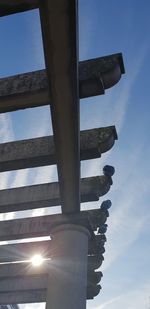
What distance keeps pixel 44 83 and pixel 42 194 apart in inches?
145

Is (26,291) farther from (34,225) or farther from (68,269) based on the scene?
(68,269)

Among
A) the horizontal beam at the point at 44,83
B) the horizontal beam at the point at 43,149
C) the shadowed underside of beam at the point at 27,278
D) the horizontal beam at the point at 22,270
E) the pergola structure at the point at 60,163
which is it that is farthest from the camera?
the horizontal beam at the point at 22,270

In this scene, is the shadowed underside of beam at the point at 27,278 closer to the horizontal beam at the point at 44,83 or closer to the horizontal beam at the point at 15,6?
the horizontal beam at the point at 44,83

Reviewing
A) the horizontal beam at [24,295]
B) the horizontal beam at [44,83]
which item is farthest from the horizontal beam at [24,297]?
the horizontal beam at [44,83]

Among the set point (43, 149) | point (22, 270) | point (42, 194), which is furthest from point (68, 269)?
point (22, 270)

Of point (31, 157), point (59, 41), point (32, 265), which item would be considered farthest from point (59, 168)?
point (32, 265)

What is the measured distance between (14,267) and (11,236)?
2502 millimetres

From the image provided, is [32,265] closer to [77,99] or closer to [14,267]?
[14,267]

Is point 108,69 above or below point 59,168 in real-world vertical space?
above

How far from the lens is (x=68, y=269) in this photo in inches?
307

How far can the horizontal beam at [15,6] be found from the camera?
4.15 meters

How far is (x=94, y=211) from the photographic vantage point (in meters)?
9.32

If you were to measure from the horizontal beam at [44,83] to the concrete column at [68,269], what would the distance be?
3.52m

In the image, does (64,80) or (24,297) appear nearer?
(64,80)
